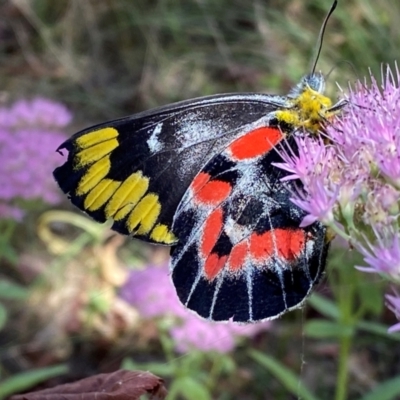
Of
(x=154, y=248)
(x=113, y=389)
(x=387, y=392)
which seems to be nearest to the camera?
(x=113, y=389)

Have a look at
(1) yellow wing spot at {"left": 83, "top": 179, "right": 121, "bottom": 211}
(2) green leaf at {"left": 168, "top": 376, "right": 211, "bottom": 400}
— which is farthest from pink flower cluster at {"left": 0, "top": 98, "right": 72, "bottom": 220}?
(1) yellow wing spot at {"left": 83, "top": 179, "right": 121, "bottom": 211}

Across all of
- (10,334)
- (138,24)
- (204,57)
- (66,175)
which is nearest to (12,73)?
(138,24)

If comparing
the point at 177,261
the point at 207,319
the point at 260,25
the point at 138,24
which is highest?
the point at 138,24

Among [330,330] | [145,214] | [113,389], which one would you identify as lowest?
[113,389]

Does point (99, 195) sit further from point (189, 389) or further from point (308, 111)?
point (189, 389)

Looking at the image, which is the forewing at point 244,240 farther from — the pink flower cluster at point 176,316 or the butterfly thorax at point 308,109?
the pink flower cluster at point 176,316

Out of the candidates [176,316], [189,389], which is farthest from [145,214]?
[176,316]

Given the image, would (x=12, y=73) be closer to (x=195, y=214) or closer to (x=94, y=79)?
(x=94, y=79)
